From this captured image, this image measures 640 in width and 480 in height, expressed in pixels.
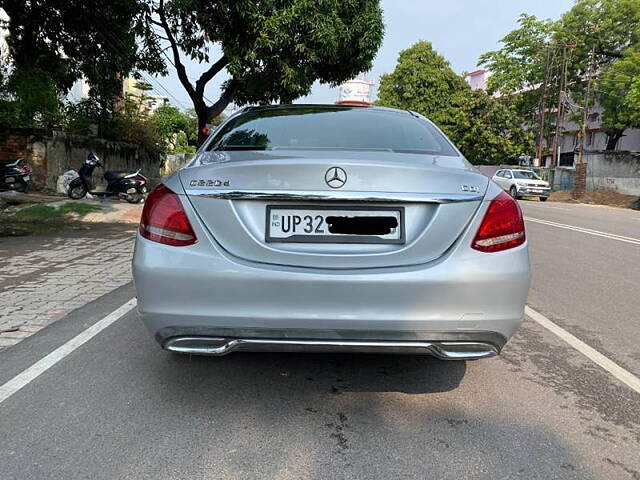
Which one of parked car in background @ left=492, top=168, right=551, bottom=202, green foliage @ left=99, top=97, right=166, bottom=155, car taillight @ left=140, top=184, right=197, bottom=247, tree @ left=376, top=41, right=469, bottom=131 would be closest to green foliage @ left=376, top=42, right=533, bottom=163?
tree @ left=376, top=41, right=469, bottom=131

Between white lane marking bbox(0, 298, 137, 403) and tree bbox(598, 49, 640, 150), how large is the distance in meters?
35.4

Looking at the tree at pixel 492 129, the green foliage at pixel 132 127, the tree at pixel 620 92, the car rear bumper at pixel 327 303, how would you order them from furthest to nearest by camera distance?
the tree at pixel 492 129
the tree at pixel 620 92
the green foliage at pixel 132 127
the car rear bumper at pixel 327 303

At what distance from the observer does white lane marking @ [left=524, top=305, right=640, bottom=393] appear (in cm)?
348

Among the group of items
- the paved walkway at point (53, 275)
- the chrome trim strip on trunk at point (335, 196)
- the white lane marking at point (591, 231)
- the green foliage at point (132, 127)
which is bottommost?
the white lane marking at point (591, 231)

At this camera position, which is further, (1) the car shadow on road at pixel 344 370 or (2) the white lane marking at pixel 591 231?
(2) the white lane marking at pixel 591 231

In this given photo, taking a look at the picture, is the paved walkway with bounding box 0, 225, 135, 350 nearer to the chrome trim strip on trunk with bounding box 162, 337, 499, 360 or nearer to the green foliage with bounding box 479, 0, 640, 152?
the chrome trim strip on trunk with bounding box 162, 337, 499, 360

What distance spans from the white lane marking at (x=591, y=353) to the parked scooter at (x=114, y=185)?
40.4 feet

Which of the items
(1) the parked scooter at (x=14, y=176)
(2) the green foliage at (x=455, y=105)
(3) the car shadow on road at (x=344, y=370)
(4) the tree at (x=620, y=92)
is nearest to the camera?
(3) the car shadow on road at (x=344, y=370)

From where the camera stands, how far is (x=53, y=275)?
20.3 ft

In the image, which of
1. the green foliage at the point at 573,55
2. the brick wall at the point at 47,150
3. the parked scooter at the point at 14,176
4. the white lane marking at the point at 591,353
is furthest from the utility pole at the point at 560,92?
the white lane marking at the point at 591,353

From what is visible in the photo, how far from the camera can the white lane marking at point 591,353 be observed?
3484 millimetres

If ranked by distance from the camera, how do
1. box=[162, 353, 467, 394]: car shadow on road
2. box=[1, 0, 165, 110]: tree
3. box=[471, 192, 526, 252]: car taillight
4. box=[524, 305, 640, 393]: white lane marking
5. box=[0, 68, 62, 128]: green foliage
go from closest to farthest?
box=[471, 192, 526, 252]: car taillight < box=[162, 353, 467, 394]: car shadow on road < box=[524, 305, 640, 393]: white lane marking < box=[1, 0, 165, 110]: tree < box=[0, 68, 62, 128]: green foliage

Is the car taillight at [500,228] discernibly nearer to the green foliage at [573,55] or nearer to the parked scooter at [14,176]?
the parked scooter at [14,176]

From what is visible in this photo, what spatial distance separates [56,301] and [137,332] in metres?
1.32
